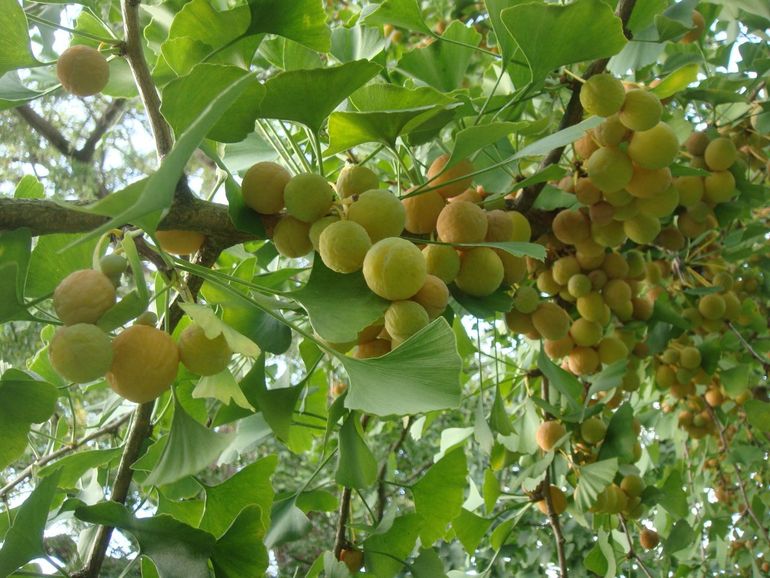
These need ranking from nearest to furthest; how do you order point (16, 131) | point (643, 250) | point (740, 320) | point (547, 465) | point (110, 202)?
point (110, 202), point (547, 465), point (643, 250), point (740, 320), point (16, 131)

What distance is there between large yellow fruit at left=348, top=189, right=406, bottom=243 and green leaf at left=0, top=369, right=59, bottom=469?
0.30 m

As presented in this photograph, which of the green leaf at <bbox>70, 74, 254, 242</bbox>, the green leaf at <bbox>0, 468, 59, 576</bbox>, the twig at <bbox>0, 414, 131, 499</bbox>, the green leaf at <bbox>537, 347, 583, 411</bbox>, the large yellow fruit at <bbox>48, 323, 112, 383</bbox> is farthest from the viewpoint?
the green leaf at <bbox>537, 347, 583, 411</bbox>

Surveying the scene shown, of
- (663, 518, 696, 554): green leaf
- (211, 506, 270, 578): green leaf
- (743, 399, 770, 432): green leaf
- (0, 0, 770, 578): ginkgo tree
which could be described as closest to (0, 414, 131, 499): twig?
(0, 0, 770, 578): ginkgo tree

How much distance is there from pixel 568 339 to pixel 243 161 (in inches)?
24.0

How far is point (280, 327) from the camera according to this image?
79 centimetres

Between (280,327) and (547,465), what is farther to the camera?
(547,465)

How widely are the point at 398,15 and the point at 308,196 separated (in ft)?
1.33

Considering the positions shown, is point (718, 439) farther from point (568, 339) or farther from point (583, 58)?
point (583, 58)

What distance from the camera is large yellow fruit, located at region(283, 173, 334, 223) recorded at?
61 cm

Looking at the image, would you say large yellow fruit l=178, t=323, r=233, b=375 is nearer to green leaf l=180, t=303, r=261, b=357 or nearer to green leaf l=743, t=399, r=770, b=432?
green leaf l=180, t=303, r=261, b=357

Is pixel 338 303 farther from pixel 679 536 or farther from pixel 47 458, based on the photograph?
pixel 679 536

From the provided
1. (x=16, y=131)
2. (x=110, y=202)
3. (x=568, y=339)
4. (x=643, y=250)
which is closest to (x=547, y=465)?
(x=568, y=339)

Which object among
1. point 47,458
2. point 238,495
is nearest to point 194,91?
point 238,495

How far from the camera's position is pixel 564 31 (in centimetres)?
67
